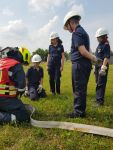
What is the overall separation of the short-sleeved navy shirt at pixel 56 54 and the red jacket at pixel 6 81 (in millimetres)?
4468

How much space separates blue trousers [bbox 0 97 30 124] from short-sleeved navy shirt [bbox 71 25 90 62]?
1556mm

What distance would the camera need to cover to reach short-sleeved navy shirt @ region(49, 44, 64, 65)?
1143cm

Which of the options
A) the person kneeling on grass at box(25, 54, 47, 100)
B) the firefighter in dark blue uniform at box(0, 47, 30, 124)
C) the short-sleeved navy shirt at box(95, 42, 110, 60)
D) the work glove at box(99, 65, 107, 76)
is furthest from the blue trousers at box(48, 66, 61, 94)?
the firefighter in dark blue uniform at box(0, 47, 30, 124)

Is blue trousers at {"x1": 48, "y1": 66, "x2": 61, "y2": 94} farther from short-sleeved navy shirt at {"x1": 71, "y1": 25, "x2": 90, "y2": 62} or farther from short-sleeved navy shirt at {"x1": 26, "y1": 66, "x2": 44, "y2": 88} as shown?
short-sleeved navy shirt at {"x1": 71, "y1": 25, "x2": 90, "y2": 62}

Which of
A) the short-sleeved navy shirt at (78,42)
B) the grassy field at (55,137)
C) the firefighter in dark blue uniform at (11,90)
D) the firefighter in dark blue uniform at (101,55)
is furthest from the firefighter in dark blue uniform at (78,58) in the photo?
the firefighter in dark blue uniform at (101,55)

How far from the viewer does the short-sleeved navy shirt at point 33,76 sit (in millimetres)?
11125

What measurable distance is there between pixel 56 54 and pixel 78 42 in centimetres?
465

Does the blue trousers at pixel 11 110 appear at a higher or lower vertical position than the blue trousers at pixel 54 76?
lower

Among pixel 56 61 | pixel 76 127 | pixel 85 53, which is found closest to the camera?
pixel 76 127

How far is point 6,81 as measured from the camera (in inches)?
275

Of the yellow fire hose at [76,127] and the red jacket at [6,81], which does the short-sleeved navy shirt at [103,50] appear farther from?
the yellow fire hose at [76,127]

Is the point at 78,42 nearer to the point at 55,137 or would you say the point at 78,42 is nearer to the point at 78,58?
the point at 78,58

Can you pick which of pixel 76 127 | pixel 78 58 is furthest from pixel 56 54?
pixel 76 127

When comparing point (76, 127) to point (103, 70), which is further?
point (103, 70)
